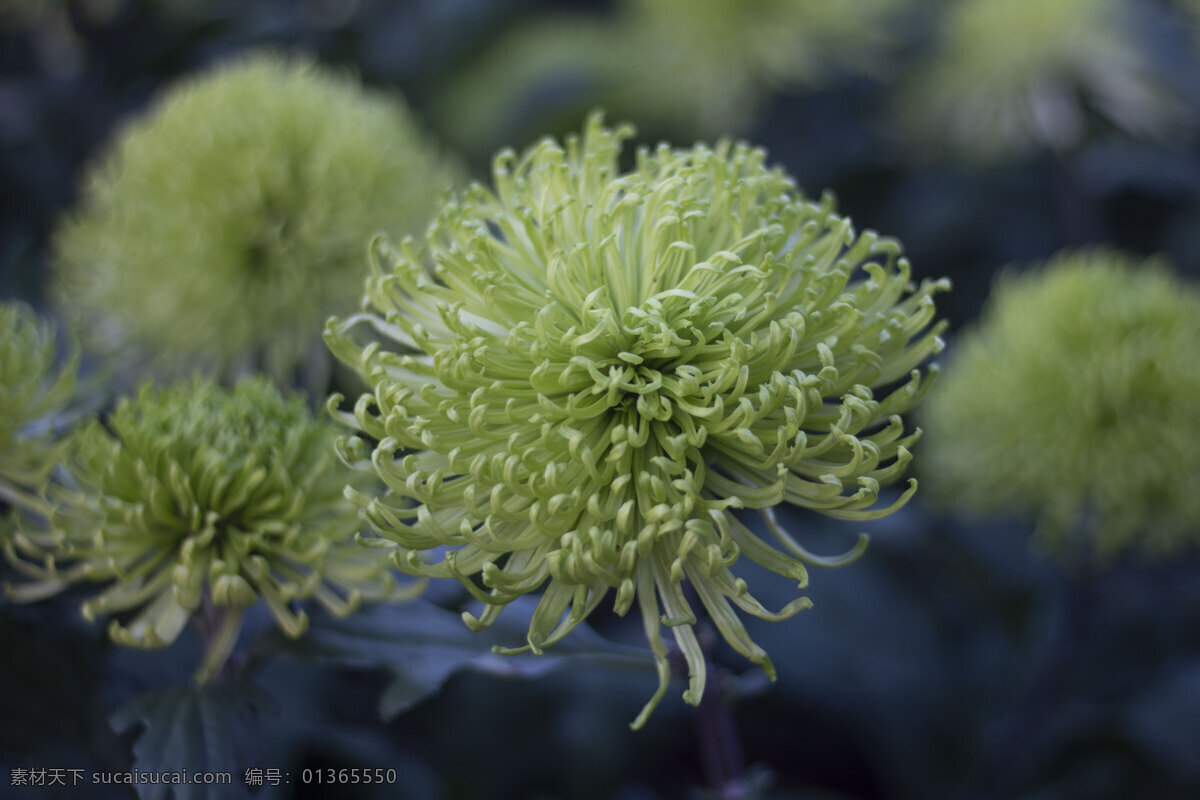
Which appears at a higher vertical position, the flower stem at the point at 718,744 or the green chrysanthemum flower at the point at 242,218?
the green chrysanthemum flower at the point at 242,218

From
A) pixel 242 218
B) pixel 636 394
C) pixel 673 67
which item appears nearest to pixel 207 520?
pixel 636 394

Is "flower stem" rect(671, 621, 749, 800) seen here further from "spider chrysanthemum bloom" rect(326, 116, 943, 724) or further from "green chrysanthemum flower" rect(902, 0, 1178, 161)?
"green chrysanthemum flower" rect(902, 0, 1178, 161)

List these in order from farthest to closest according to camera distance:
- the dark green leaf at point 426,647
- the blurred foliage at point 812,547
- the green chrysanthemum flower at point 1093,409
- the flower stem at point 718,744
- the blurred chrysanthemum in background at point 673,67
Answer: the blurred chrysanthemum in background at point 673,67 → the blurred foliage at point 812,547 → the green chrysanthemum flower at point 1093,409 → the flower stem at point 718,744 → the dark green leaf at point 426,647

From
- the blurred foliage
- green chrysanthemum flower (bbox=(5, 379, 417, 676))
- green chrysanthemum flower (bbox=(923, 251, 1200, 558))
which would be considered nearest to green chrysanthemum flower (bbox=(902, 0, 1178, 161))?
the blurred foliage

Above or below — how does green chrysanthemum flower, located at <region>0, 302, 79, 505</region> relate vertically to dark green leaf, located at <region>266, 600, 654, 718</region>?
above

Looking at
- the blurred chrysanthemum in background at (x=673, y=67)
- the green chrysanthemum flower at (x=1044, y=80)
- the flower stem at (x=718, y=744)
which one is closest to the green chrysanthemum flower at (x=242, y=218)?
the flower stem at (x=718, y=744)

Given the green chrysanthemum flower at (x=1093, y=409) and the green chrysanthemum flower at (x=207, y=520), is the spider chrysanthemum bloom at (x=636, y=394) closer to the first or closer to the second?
the green chrysanthemum flower at (x=207, y=520)
